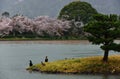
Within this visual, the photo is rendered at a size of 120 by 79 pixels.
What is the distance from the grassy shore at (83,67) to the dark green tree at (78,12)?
9096 cm

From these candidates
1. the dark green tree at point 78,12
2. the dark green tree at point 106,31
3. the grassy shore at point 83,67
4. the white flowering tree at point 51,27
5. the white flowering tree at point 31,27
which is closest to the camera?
the grassy shore at point 83,67

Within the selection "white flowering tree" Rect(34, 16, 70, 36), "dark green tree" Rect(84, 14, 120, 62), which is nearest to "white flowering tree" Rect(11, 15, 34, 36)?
"white flowering tree" Rect(34, 16, 70, 36)

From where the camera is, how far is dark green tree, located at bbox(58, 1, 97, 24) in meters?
143

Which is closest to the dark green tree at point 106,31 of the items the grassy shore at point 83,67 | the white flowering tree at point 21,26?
the grassy shore at point 83,67

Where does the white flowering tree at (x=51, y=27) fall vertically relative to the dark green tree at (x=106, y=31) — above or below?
below

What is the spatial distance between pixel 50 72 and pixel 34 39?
77.2 meters

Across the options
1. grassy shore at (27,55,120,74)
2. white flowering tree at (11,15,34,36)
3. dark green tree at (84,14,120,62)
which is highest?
dark green tree at (84,14,120,62)

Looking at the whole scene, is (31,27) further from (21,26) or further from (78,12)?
(78,12)

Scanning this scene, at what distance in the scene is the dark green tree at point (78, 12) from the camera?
470 feet

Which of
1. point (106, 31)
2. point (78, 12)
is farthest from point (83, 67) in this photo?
point (78, 12)

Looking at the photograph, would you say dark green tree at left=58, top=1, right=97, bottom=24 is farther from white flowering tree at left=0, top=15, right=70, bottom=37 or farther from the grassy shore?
the grassy shore

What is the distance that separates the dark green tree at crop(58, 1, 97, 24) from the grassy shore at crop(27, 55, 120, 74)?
91.0 m

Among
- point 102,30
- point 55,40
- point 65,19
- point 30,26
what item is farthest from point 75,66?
point 65,19

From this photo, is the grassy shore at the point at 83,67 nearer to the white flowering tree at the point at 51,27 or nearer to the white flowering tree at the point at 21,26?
the white flowering tree at the point at 21,26
